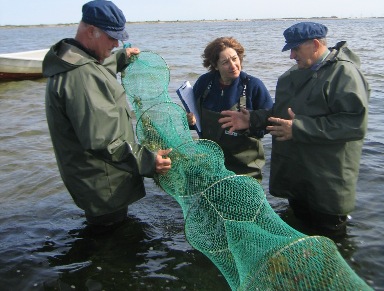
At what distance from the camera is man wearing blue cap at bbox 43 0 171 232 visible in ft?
11.5

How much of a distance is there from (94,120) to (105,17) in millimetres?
898

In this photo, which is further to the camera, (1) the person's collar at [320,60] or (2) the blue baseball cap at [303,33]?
(1) the person's collar at [320,60]

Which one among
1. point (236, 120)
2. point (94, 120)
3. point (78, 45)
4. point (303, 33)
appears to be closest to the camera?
point (94, 120)

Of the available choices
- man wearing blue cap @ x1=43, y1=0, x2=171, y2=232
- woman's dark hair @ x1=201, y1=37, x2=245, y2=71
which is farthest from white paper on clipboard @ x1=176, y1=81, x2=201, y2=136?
man wearing blue cap @ x1=43, y1=0, x2=171, y2=232

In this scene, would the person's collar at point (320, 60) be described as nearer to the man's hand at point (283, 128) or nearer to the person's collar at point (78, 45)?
the man's hand at point (283, 128)

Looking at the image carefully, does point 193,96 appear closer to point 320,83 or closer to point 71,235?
point 320,83

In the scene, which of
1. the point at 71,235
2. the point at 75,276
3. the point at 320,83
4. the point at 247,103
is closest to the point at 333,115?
the point at 320,83

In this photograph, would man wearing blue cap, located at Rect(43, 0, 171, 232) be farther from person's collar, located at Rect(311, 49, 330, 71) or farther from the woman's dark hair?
person's collar, located at Rect(311, 49, 330, 71)

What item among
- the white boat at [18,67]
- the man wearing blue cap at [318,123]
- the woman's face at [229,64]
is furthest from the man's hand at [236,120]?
the white boat at [18,67]

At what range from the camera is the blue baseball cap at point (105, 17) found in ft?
11.9

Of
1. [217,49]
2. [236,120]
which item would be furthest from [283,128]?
[217,49]

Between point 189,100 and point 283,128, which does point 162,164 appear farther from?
point 189,100

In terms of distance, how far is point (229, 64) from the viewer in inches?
185

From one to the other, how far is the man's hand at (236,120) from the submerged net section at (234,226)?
0.47m
